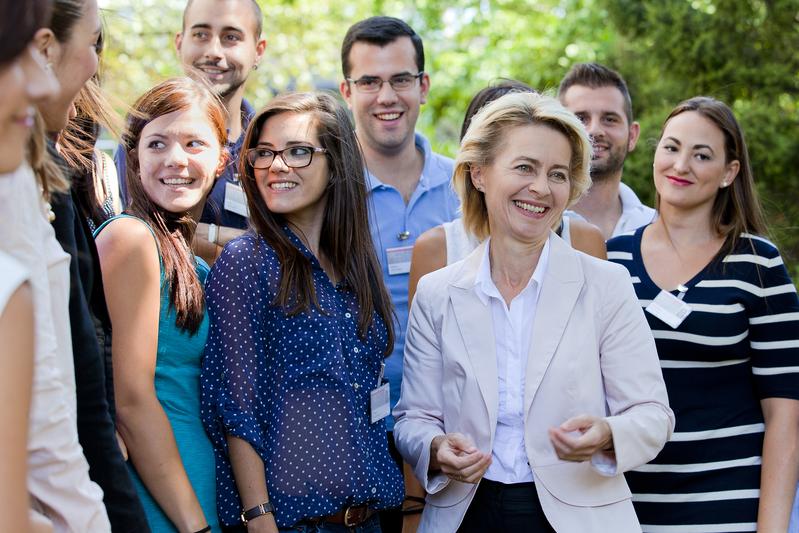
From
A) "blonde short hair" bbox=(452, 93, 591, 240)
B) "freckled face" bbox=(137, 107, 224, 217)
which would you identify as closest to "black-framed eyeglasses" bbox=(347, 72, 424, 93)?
"blonde short hair" bbox=(452, 93, 591, 240)

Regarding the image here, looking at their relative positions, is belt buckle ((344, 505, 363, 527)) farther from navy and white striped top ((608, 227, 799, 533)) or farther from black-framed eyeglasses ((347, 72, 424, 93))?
black-framed eyeglasses ((347, 72, 424, 93))

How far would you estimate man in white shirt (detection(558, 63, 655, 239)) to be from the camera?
14.5 feet

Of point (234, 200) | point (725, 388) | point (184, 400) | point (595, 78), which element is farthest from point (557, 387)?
point (595, 78)

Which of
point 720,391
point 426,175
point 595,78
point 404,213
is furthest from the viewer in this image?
point 595,78

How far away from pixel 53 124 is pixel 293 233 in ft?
3.47

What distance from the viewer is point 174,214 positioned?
296 centimetres

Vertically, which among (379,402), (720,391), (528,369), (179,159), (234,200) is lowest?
(720,391)

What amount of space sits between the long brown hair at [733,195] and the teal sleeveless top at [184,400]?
78.6 inches

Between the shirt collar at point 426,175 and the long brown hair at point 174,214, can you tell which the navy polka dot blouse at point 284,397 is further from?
the shirt collar at point 426,175

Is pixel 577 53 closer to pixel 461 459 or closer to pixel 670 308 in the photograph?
pixel 670 308

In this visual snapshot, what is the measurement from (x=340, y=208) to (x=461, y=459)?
36.8 inches

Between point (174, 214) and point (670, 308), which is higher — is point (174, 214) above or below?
above

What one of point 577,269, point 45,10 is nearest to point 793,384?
point 577,269

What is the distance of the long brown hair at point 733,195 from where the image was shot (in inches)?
137
